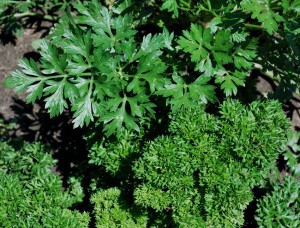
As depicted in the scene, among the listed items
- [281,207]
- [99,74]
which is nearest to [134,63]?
[99,74]

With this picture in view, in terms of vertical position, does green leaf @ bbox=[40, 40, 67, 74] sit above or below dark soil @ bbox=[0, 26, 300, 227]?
above

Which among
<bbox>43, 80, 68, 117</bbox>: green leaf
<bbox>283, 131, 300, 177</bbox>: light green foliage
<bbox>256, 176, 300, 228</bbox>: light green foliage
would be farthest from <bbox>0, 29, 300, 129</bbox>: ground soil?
<bbox>43, 80, 68, 117</bbox>: green leaf

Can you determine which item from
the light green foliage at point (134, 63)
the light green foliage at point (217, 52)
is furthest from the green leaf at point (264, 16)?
the light green foliage at point (217, 52)

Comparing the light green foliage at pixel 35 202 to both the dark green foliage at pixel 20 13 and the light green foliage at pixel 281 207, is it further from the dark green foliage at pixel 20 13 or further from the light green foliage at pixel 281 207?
the dark green foliage at pixel 20 13

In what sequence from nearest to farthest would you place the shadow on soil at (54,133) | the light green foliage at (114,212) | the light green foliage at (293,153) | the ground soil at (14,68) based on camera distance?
the light green foliage at (114,212), the light green foliage at (293,153), the shadow on soil at (54,133), the ground soil at (14,68)

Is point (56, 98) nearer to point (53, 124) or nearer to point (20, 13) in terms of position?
point (53, 124)

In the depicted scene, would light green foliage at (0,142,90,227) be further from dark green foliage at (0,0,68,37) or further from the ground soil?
dark green foliage at (0,0,68,37)

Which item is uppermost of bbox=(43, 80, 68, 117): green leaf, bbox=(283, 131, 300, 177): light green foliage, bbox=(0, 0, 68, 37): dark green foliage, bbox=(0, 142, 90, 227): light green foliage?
bbox=(43, 80, 68, 117): green leaf
